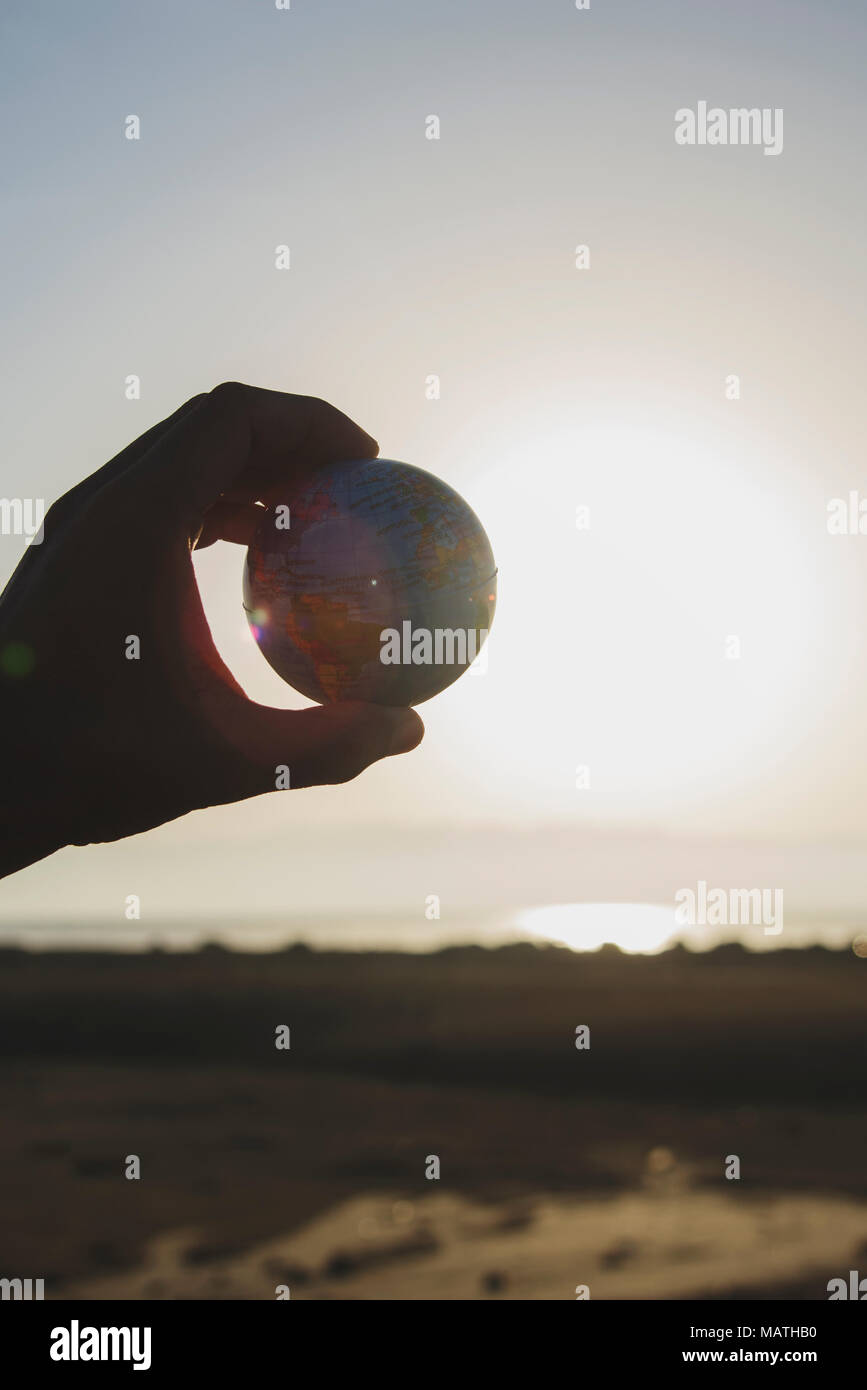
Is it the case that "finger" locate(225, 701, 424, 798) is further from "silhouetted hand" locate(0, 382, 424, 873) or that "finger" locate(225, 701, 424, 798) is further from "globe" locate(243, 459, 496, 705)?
"globe" locate(243, 459, 496, 705)

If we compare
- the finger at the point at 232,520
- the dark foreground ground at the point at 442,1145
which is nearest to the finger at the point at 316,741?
the finger at the point at 232,520

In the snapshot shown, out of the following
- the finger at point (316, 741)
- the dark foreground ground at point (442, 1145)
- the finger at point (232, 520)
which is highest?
the finger at point (232, 520)

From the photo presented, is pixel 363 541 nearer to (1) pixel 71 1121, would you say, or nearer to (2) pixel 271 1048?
(1) pixel 71 1121

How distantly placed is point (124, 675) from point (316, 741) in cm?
76

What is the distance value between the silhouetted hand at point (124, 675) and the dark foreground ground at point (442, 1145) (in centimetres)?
829

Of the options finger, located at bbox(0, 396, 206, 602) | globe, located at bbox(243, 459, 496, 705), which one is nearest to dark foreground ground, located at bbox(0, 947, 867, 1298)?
globe, located at bbox(243, 459, 496, 705)

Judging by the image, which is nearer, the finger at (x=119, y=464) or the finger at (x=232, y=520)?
the finger at (x=119, y=464)

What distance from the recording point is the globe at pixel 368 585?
5.63 meters

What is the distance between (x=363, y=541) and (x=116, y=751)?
1943mm

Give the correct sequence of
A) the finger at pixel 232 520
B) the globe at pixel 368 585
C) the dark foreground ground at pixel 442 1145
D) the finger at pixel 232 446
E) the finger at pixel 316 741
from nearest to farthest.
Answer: the finger at pixel 232 446, the finger at pixel 316 741, the globe at pixel 368 585, the finger at pixel 232 520, the dark foreground ground at pixel 442 1145

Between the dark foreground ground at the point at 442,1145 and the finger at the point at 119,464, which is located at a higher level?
the finger at the point at 119,464

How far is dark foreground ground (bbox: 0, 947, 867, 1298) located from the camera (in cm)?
1180

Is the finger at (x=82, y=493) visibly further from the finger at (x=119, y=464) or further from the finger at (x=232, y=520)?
the finger at (x=232, y=520)

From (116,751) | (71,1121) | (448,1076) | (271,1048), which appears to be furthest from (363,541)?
(271,1048)
